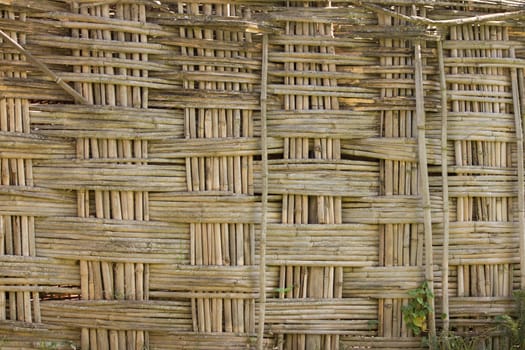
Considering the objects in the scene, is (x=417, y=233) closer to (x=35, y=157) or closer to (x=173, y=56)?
(x=173, y=56)

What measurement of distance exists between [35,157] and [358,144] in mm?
1963

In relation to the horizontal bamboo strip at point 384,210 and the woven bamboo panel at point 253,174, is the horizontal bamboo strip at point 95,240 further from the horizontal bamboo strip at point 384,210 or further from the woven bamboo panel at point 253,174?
the horizontal bamboo strip at point 384,210

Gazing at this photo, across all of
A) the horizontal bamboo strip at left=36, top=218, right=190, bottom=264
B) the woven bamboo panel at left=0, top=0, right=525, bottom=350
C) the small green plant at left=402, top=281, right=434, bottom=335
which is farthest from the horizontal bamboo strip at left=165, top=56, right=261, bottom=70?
the small green plant at left=402, top=281, right=434, bottom=335

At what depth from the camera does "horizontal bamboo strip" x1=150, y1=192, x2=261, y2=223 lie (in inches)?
160

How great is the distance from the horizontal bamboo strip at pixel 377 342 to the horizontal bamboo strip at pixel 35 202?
6.12 feet

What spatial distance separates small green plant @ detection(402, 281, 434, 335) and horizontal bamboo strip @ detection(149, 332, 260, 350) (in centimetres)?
96

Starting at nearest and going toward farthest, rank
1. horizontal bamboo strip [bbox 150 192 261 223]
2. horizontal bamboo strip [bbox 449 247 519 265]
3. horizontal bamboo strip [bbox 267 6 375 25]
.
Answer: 1. horizontal bamboo strip [bbox 150 192 261 223]
2. horizontal bamboo strip [bbox 267 6 375 25]
3. horizontal bamboo strip [bbox 449 247 519 265]

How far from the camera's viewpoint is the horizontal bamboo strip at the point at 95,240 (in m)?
4.00

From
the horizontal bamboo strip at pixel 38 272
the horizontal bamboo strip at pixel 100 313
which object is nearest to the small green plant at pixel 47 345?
the horizontal bamboo strip at pixel 100 313

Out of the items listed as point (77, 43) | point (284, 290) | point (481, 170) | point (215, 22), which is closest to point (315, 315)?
point (284, 290)

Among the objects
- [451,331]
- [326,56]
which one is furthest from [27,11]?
[451,331]

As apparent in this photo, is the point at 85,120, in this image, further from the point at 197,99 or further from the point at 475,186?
the point at 475,186

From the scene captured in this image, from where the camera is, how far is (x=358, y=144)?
4223 millimetres

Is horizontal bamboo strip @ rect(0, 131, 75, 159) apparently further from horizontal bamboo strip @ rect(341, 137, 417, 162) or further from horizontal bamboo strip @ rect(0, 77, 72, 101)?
horizontal bamboo strip @ rect(341, 137, 417, 162)
